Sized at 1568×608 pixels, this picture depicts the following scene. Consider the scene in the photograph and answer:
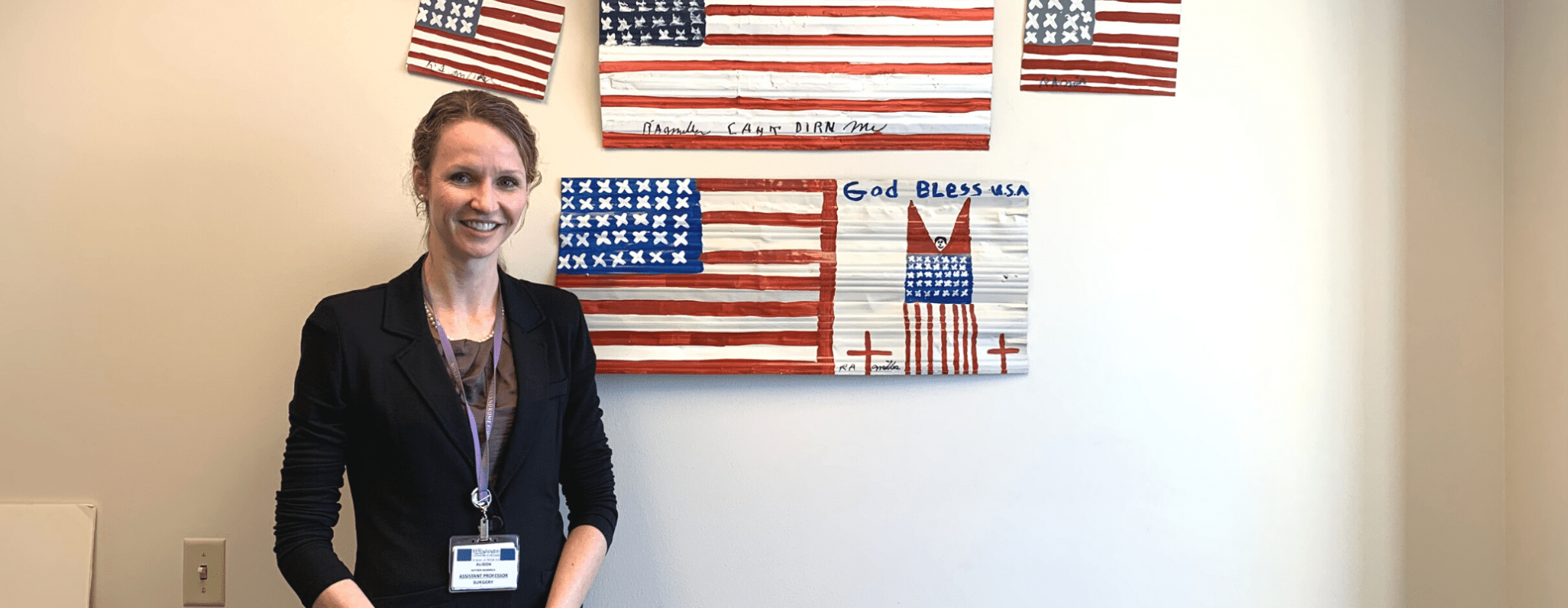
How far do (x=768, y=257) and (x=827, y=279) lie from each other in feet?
0.47

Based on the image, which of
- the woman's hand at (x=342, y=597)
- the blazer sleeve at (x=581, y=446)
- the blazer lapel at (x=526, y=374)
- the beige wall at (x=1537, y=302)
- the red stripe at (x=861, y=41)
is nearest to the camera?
the woman's hand at (x=342, y=597)

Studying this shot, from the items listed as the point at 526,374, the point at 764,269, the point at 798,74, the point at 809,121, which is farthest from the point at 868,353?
the point at 526,374

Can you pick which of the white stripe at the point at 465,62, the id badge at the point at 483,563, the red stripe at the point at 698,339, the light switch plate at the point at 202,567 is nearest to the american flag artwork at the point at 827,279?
the red stripe at the point at 698,339

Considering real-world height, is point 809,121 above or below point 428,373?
above

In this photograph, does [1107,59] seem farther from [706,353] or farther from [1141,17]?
[706,353]

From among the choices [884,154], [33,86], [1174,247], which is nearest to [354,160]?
[33,86]

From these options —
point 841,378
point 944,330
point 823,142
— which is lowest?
point 841,378

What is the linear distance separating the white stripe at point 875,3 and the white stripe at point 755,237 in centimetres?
50

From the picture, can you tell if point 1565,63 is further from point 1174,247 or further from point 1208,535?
point 1208,535

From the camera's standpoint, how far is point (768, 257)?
6.73ft

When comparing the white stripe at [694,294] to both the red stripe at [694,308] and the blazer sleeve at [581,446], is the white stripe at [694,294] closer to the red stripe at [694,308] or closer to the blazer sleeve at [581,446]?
the red stripe at [694,308]

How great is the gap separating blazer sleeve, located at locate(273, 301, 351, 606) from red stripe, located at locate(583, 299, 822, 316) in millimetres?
583

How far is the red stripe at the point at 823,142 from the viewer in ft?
6.70

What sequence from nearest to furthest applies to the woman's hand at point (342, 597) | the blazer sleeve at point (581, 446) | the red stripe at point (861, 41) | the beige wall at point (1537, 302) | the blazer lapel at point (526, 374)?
1. the woman's hand at point (342, 597)
2. the blazer lapel at point (526, 374)
3. the blazer sleeve at point (581, 446)
4. the beige wall at point (1537, 302)
5. the red stripe at point (861, 41)
